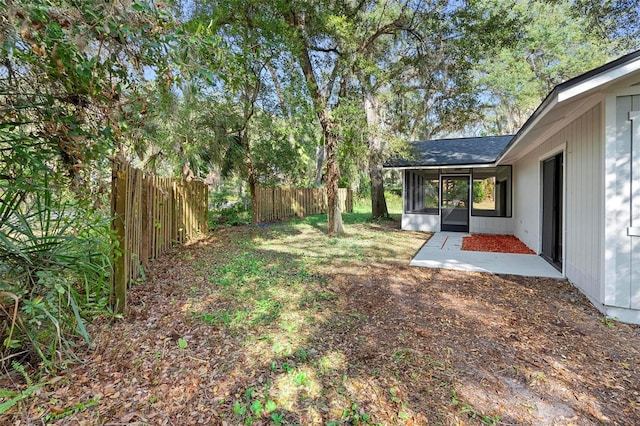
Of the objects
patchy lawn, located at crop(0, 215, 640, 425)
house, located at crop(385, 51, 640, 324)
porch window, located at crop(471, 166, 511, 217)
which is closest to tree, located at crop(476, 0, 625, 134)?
porch window, located at crop(471, 166, 511, 217)

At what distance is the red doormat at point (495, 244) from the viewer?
7320mm

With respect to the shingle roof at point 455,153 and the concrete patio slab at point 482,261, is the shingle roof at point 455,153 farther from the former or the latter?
the concrete patio slab at point 482,261

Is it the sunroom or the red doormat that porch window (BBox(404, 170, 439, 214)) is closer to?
the sunroom

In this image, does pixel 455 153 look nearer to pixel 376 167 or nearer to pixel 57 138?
pixel 376 167

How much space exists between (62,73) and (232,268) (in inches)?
139

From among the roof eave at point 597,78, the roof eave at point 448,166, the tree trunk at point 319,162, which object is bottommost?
the roof eave at point 448,166

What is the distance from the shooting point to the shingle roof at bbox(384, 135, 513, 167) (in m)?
9.83

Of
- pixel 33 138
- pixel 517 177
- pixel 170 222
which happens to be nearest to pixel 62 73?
pixel 33 138

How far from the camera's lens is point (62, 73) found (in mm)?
2314

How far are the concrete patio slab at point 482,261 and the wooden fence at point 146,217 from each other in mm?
4441

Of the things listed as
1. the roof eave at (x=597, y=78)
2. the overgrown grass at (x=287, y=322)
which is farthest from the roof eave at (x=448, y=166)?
the roof eave at (x=597, y=78)

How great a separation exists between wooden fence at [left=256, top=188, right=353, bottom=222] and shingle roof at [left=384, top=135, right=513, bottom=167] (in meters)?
4.58

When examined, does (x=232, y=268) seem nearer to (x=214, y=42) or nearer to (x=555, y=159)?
(x=214, y=42)

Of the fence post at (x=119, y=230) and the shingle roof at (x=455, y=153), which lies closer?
the fence post at (x=119, y=230)
